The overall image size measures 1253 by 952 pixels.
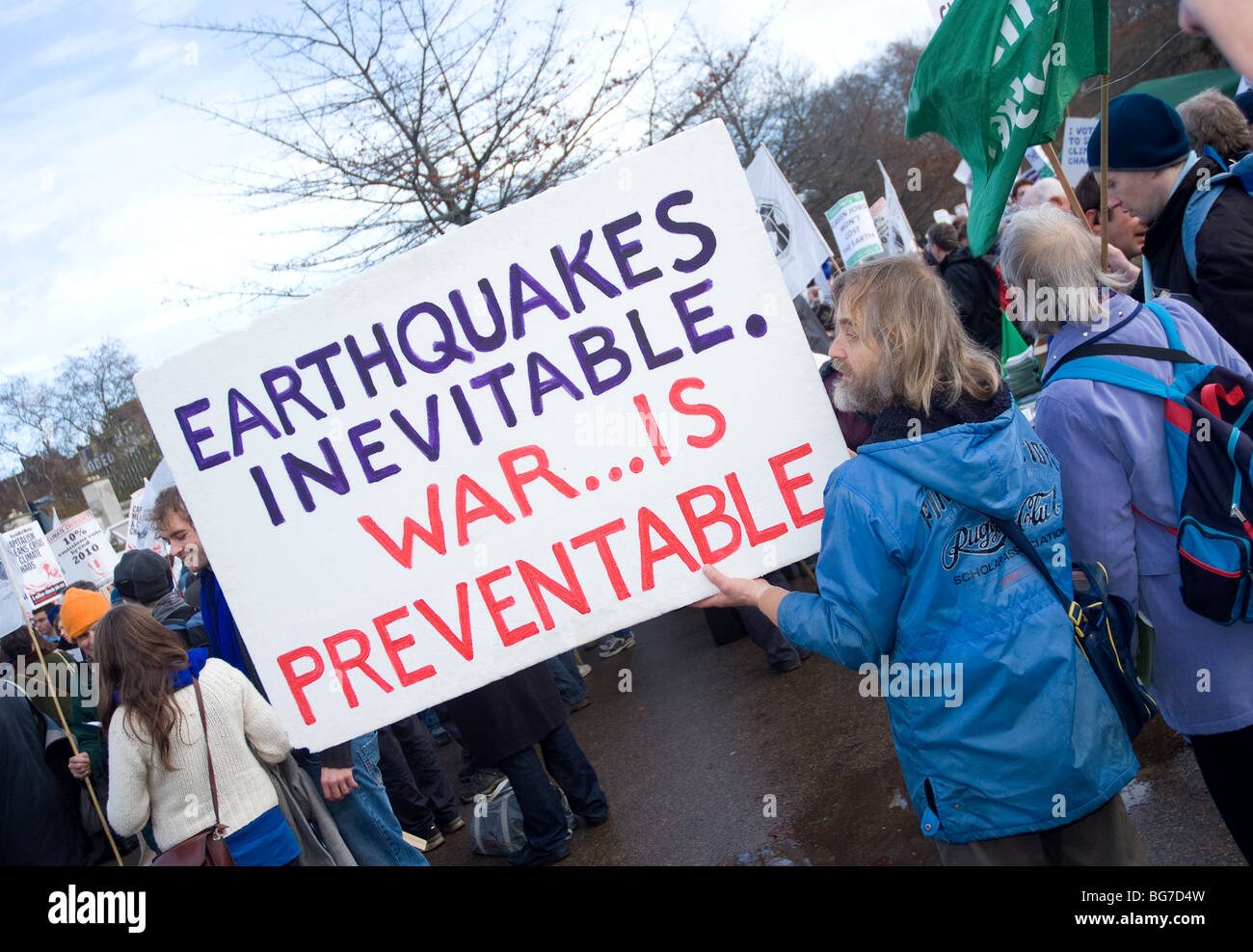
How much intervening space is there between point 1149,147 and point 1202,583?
1.46 m

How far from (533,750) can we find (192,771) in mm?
1612

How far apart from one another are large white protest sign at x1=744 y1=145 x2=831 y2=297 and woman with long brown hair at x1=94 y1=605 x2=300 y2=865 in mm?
5275

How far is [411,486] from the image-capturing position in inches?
102

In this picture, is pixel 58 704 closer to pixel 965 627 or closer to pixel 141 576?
pixel 141 576

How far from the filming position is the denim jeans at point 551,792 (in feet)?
15.0

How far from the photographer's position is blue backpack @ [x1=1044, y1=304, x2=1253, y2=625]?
86.1 inches

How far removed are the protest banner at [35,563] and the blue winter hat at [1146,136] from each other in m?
8.78

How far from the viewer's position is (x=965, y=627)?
2100 millimetres

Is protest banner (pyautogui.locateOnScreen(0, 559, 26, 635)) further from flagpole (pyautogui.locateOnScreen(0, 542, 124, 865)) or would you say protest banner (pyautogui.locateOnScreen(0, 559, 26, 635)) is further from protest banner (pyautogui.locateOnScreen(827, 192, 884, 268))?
protest banner (pyautogui.locateOnScreen(827, 192, 884, 268))

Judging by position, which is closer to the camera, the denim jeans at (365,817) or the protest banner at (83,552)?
the denim jeans at (365,817)

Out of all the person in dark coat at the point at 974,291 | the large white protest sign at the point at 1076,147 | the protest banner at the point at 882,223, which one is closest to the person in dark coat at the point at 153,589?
the person in dark coat at the point at 974,291

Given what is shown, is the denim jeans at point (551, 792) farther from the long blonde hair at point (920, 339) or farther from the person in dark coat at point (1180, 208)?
the person in dark coat at point (1180, 208)

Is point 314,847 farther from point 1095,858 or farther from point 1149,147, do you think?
point 1149,147

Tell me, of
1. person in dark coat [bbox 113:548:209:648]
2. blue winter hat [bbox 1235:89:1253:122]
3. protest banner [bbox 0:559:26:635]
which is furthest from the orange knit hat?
blue winter hat [bbox 1235:89:1253:122]
